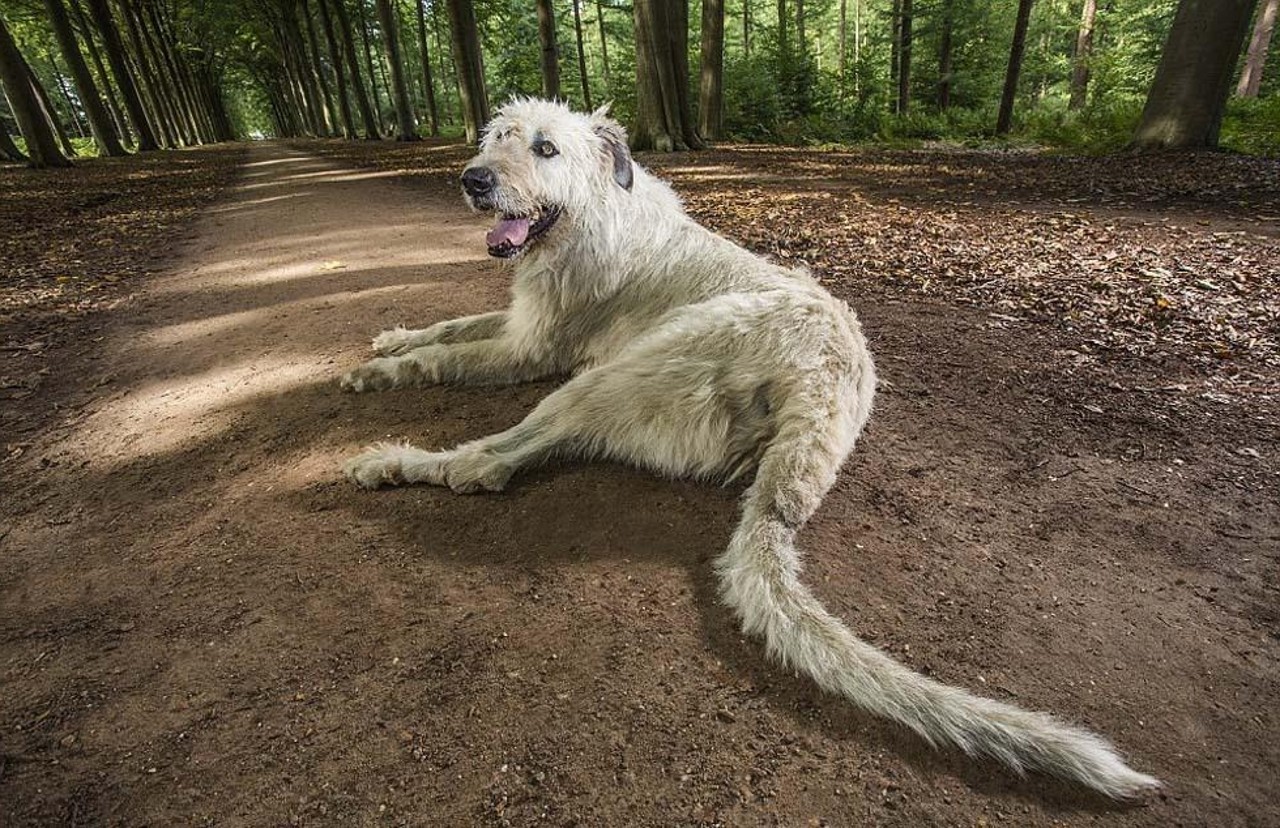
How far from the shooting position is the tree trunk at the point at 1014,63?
16.7m

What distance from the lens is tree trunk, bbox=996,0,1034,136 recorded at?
16.7m

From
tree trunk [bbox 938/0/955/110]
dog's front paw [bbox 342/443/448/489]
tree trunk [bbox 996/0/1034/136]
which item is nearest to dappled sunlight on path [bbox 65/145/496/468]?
dog's front paw [bbox 342/443/448/489]

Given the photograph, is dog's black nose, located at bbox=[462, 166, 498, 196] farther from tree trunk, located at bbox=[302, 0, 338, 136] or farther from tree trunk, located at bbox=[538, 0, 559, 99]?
tree trunk, located at bbox=[302, 0, 338, 136]

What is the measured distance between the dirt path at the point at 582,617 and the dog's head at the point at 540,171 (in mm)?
1149

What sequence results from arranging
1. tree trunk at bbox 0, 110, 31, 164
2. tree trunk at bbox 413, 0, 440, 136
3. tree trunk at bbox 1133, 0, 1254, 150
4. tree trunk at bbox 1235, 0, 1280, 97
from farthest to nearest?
tree trunk at bbox 413, 0, 440, 136 → tree trunk at bbox 1235, 0, 1280, 97 → tree trunk at bbox 0, 110, 31, 164 → tree trunk at bbox 1133, 0, 1254, 150

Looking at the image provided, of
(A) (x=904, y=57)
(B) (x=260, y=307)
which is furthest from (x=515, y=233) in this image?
(A) (x=904, y=57)

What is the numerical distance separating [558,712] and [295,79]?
53.3 meters

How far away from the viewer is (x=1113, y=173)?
10406 mm

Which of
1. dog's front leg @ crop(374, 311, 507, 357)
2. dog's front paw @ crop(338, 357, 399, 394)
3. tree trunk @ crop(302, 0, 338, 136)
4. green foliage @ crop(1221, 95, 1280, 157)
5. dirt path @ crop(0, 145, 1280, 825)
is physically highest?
tree trunk @ crop(302, 0, 338, 136)

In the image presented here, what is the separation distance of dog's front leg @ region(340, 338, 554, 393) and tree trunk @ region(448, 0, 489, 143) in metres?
15.4

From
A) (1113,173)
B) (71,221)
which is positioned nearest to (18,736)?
(71,221)

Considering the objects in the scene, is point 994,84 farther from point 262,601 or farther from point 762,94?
point 262,601

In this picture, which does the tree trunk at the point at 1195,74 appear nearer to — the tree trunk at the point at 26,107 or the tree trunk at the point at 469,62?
the tree trunk at the point at 469,62

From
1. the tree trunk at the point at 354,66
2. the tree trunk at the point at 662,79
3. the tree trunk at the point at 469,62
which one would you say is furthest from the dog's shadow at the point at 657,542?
the tree trunk at the point at 354,66
